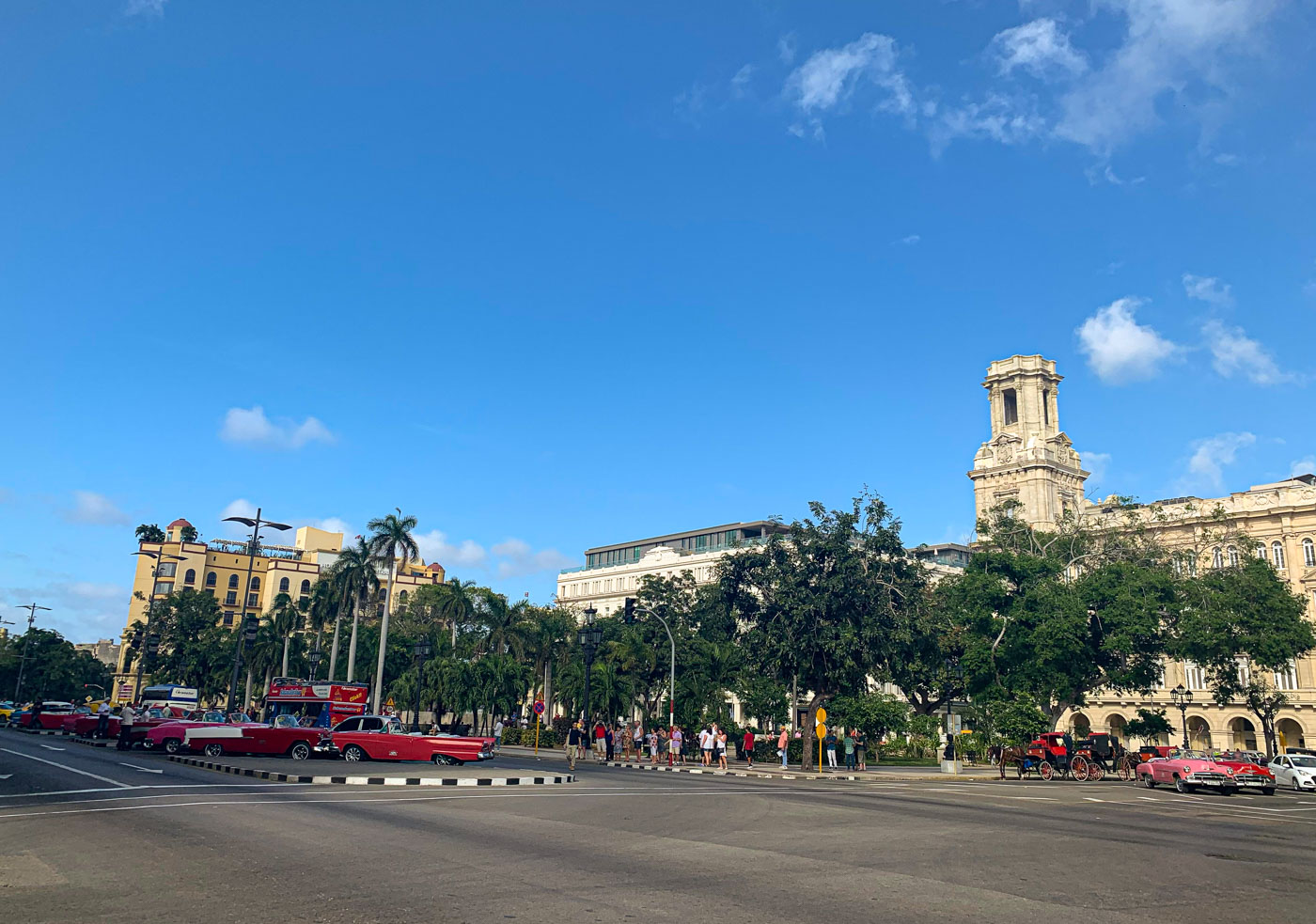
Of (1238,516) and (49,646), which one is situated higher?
(1238,516)

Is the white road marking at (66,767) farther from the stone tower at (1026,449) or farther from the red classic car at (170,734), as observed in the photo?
the stone tower at (1026,449)

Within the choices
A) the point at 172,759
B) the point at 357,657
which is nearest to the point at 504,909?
the point at 172,759

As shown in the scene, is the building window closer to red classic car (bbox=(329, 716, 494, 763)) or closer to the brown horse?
the brown horse

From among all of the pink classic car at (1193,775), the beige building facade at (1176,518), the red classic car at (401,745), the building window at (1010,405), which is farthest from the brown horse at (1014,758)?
the building window at (1010,405)

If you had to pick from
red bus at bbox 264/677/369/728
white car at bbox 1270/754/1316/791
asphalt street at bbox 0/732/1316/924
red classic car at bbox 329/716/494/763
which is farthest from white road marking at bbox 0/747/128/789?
white car at bbox 1270/754/1316/791

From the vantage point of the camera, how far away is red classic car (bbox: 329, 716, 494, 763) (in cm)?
2909

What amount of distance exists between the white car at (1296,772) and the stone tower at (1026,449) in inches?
2535

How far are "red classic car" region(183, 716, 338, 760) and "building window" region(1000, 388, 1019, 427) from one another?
91.7 metres

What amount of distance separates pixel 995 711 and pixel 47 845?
41.1 metres

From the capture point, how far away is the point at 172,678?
338ft

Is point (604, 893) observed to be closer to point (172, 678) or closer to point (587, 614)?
point (587, 614)

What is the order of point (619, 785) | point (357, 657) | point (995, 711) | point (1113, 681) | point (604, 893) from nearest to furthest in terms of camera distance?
point (604, 893) < point (619, 785) < point (995, 711) < point (1113, 681) < point (357, 657)

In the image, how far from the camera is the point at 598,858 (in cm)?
1093

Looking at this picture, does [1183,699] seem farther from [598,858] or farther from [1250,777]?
[598,858]
